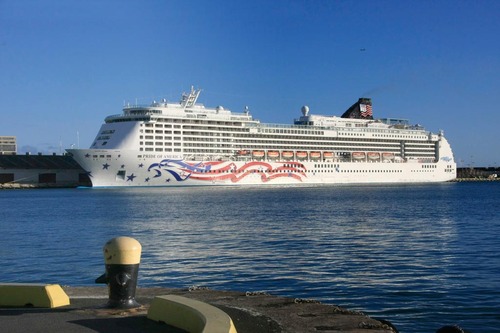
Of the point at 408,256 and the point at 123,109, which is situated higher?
the point at 123,109

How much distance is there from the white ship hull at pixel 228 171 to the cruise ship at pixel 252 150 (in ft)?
0.38

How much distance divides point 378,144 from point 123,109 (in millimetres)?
43462

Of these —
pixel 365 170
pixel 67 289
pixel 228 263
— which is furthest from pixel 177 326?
pixel 365 170

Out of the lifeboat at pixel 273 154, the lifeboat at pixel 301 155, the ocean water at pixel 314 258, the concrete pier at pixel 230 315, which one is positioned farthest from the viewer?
the lifeboat at pixel 301 155

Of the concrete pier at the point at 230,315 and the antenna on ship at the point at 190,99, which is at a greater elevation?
the antenna on ship at the point at 190,99

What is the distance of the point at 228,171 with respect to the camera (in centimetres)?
8606

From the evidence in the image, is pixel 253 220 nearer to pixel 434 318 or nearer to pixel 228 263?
pixel 228 263

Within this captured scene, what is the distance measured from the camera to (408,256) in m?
19.4

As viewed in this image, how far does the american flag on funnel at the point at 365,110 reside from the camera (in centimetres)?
11888

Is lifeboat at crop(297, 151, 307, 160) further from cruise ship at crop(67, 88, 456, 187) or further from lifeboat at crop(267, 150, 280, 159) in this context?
lifeboat at crop(267, 150, 280, 159)

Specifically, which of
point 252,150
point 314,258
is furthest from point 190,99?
point 314,258

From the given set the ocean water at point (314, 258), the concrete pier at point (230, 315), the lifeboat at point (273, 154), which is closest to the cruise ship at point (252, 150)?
the lifeboat at point (273, 154)

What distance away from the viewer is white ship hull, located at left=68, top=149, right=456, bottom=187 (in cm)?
7719

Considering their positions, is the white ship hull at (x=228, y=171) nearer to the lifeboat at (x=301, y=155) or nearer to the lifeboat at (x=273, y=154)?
the lifeboat at (x=301, y=155)
